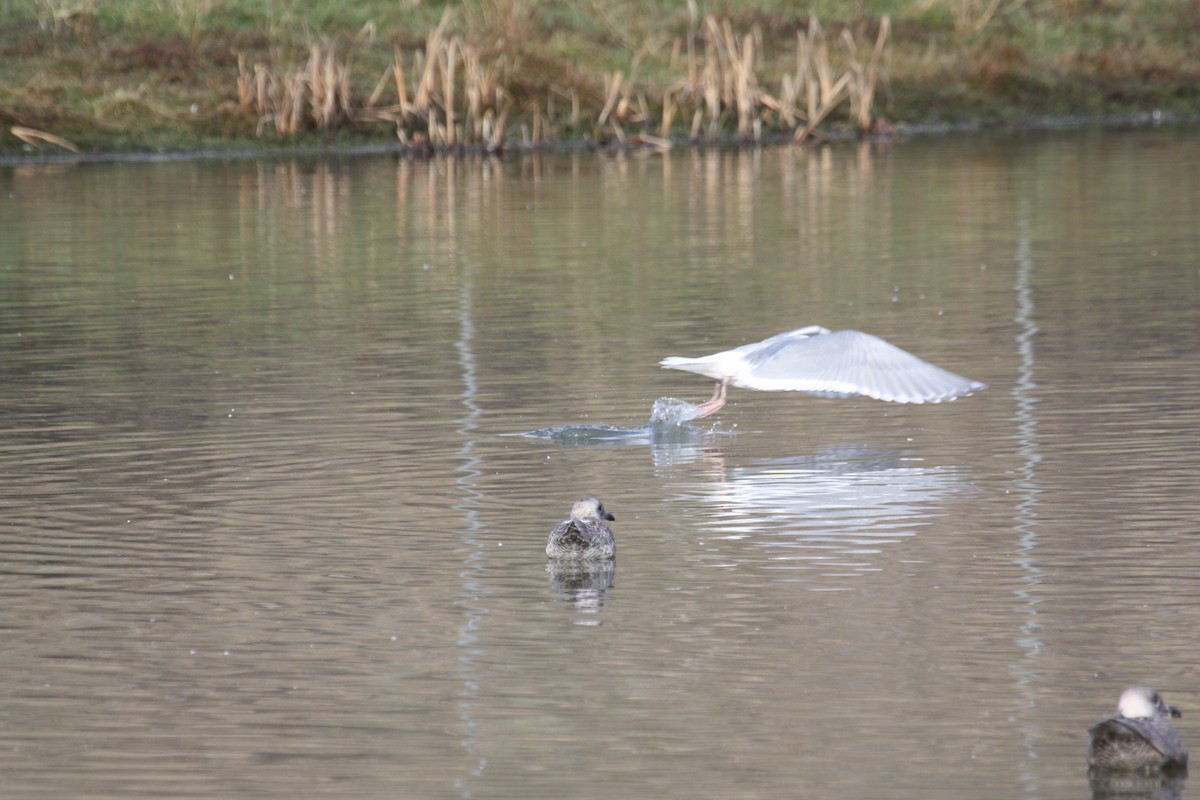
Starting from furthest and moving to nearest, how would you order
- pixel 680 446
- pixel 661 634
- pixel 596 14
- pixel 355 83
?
pixel 596 14 < pixel 355 83 < pixel 680 446 < pixel 661 634

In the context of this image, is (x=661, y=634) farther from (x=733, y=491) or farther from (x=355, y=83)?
(x=355, y=83)

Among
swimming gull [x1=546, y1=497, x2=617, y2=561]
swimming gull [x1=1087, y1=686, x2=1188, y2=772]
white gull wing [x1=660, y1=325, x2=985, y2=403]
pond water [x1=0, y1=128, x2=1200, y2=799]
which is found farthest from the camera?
white gull wing [x1=660, y1=325, x2=985, y2=403]

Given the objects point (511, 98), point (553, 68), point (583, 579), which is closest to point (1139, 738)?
point (583, 579)

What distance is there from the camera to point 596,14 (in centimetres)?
4222

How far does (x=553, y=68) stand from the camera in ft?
124

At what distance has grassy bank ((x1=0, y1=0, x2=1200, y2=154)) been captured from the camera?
35.5m

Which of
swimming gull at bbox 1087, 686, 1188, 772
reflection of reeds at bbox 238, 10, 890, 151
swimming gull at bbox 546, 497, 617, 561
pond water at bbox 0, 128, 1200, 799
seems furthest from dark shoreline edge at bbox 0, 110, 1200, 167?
swimming gull at bbox 1087, 686, 1188, 772

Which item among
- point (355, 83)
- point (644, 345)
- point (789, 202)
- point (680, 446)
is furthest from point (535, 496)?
point (355, 83)

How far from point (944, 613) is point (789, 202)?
1812 centimetres

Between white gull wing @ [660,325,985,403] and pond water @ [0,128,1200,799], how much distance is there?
1.00ft

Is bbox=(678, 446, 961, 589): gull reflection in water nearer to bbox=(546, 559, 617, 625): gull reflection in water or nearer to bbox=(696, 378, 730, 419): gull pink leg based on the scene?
bbox=(546, 559, 617, 625): gull reflection in water

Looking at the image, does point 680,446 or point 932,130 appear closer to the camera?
point 680,446

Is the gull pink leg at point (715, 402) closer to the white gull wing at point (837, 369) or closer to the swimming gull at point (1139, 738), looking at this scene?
the white gull wing at point (837, 369)

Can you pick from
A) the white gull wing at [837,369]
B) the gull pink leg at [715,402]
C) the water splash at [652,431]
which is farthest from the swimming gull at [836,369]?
the water splash at [652,431]
